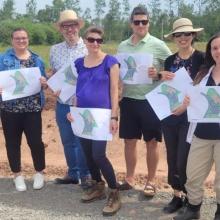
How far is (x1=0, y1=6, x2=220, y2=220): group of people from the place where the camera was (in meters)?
4.84

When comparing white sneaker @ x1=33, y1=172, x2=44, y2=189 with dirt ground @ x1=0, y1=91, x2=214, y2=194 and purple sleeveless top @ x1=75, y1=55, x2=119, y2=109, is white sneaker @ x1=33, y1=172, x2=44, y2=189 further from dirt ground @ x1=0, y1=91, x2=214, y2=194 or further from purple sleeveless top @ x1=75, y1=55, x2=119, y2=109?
purple sleeveless top @ x1=75, y1=55, x2=119, y2=109

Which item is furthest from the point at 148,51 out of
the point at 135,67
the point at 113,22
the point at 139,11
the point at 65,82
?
the point at 113,22

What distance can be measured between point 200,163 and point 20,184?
253cm

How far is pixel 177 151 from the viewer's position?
5172 mm

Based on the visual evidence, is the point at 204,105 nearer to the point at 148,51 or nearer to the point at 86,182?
the point at 148,51

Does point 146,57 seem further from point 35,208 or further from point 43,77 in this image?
point 35,208

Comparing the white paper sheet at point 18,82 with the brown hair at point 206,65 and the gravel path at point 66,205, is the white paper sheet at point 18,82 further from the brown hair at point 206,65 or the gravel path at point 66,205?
the brown hair at point 206,65

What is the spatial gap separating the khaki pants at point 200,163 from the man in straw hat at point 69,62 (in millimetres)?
1634

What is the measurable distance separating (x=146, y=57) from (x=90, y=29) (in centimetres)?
67

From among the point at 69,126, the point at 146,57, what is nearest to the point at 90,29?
the point at 146,57

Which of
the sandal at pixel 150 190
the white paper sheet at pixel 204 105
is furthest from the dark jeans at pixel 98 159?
the white paper sheet at pixel 204 105

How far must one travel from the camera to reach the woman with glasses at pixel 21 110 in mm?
5855

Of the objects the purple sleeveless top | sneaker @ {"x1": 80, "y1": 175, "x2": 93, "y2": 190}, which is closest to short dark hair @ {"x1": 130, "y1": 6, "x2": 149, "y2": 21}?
the purple sleeveless top

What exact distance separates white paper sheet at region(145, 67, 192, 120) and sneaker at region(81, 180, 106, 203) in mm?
1268
